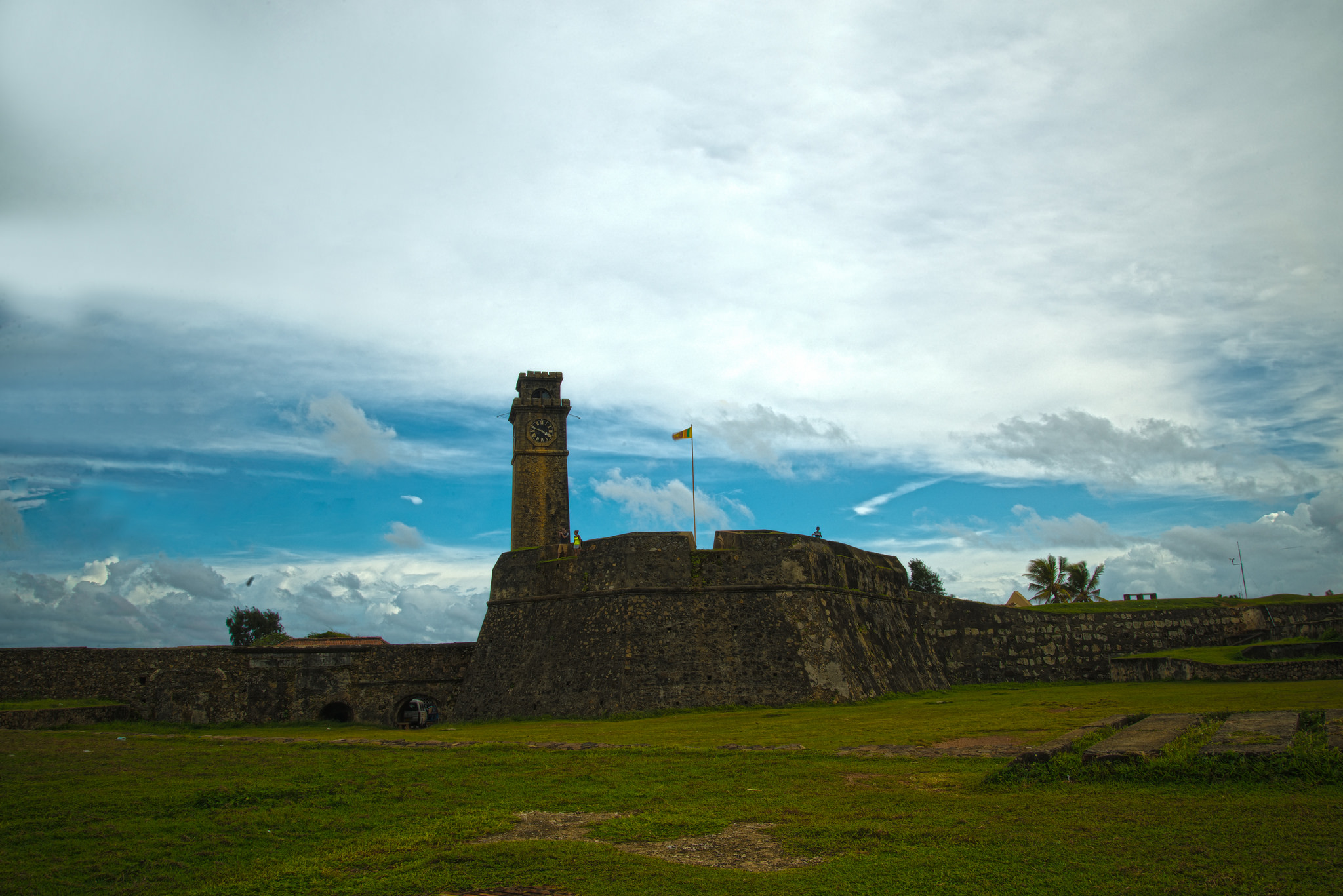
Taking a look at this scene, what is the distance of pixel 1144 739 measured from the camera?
293 inches

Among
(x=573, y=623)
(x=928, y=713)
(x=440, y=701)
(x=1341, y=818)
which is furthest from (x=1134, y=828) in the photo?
(x=440, y=701)

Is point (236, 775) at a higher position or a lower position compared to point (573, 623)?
lower

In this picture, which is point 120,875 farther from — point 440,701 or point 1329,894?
point 440,701

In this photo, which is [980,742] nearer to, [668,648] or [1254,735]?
[1254,735]

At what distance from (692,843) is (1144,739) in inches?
177

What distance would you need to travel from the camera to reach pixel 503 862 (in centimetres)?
530

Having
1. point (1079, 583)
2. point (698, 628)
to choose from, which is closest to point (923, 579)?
point (1079, 583)

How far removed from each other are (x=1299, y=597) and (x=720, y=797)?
26.9 meters

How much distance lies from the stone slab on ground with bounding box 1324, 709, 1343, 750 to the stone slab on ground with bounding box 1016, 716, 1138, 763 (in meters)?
A: 1.84

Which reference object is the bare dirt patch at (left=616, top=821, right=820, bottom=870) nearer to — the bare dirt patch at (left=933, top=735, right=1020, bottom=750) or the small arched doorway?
the bare dirt patch at (left=933, top=735, right=1020, bottom=750)

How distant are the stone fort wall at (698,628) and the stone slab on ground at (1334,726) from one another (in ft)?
36.7

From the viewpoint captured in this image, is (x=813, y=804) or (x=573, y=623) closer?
(x=813, y=804)

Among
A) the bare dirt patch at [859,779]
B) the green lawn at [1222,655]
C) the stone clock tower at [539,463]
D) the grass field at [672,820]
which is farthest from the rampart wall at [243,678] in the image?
the green lawn at [1222,655]

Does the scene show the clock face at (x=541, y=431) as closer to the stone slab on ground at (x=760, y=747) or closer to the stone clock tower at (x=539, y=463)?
the stone clock tower at (x=539, y=463)
